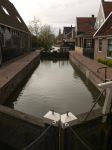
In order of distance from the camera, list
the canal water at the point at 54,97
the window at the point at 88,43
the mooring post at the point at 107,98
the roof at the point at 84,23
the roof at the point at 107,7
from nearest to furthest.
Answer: the mooring post at the point at 107,98
the canal water at the point at 54,97
the roof at the point at 107,7
the window at the point at 88,43
the roof at the point at 84,23

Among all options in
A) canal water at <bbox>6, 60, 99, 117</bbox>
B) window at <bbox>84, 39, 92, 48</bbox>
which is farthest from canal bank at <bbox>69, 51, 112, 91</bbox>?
window at <bbox>84, 39, 92, 48</bbox>

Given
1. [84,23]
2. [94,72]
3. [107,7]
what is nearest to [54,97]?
[94,72]

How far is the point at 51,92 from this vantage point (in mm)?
14750

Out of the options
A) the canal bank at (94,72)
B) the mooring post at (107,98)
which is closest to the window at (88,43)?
the canal bank at (94,72)

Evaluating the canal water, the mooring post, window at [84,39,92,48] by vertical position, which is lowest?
the canal water

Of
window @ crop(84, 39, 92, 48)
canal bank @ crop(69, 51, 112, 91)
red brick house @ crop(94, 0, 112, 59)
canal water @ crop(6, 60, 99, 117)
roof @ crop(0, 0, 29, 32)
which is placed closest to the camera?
canal water @ crop(6, 60, 99, 117)

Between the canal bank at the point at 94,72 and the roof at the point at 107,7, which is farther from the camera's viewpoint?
the roof at the point at 107,7

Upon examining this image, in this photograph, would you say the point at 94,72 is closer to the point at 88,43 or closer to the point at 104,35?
the point at 104,35

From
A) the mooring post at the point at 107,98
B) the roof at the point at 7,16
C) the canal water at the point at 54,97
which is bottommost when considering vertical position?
the canal water at the point at 54,97

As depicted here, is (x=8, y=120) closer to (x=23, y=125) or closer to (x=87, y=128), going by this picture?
(x=23, y=125)

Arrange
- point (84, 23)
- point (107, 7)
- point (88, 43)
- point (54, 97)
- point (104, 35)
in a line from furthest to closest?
point (84, 23) < point (88, 43) < point (107, 7) < point (104, 35) < point (54, 97)

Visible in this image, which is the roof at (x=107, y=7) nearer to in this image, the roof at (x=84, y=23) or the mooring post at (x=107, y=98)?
the roof at (x=84, y=23)

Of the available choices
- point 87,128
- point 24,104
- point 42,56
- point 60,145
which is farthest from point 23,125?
point 42,56

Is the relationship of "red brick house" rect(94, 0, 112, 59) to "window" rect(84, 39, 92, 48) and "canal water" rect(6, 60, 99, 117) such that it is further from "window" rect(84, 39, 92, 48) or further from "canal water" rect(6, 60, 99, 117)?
"canal water" rect(6, 60, 99, 117)
